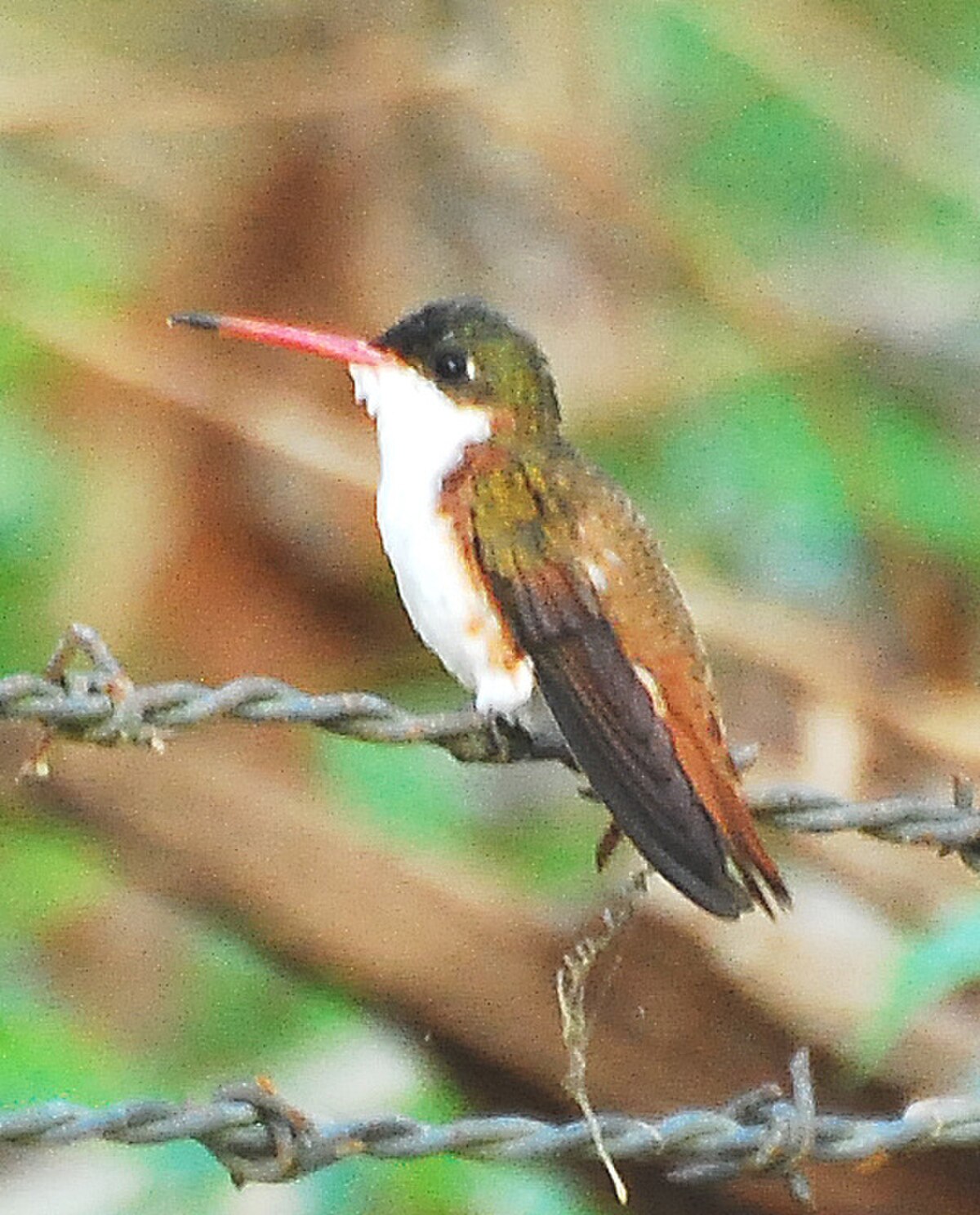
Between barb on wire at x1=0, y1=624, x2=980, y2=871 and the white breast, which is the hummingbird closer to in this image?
the white breast

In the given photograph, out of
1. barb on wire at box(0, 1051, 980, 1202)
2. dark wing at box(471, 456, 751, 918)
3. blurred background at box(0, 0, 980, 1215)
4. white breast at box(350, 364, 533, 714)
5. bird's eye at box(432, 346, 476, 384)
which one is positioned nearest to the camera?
barb on wire at box(0, 1051, 980, 1202)

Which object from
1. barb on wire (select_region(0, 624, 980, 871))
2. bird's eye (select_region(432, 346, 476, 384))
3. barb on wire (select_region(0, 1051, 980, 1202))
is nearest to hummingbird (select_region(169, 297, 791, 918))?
bird's eye (select_region(432, 346, 476, 384))

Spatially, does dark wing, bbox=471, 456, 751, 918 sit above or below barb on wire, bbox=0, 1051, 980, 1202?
above

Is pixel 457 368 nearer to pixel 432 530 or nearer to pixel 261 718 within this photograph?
pixel 432 530

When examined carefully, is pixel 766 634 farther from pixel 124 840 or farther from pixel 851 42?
pixel 851 42

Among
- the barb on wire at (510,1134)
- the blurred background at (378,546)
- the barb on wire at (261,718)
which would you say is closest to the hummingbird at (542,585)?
the barb on wire at (261,718)

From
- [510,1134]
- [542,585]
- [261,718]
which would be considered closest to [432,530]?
[542,585]

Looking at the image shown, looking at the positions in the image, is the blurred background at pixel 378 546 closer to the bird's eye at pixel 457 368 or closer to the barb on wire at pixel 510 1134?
the bird's eye at pixel 457 368
